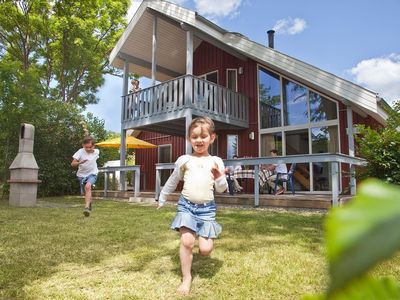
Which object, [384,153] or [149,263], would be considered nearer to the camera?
[149,263]

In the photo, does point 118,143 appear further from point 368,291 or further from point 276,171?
point 368,291

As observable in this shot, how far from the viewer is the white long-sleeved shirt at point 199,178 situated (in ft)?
10.1

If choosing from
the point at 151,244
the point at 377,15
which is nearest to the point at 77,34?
the point at 377,15

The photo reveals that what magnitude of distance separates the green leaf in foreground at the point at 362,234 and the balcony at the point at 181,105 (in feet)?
34.4

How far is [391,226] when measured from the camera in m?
0.15

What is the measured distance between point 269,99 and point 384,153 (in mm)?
7340

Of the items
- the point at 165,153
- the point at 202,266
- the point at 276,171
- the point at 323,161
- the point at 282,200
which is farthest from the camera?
the point at 165,153

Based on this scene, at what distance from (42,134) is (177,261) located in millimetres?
11263

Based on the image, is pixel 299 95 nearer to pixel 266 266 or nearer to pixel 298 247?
pixel 298 247

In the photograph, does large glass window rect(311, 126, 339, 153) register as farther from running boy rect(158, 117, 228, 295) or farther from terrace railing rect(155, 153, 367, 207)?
running boy rect(158, 117, 228, 295)

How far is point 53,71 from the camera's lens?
2167cm

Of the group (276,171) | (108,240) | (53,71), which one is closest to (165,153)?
(276,171)

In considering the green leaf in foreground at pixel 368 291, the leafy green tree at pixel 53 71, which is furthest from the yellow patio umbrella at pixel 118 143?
the green leaf in foreground at pixel 368 291

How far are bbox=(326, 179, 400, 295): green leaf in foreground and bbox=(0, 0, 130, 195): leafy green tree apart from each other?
40.2 feet
